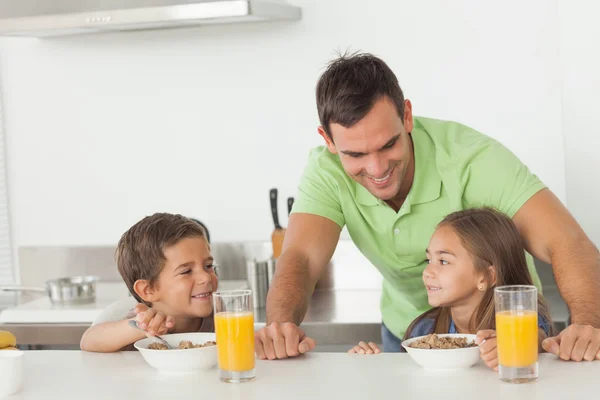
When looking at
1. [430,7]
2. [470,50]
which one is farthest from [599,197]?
[430,7]

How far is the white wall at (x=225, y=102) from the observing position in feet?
11.2

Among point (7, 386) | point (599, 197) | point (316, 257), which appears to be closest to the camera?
point (7, 386)

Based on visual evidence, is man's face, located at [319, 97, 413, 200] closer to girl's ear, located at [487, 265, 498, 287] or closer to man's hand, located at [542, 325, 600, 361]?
girl's ear, located at [487, 265, 498, 287]

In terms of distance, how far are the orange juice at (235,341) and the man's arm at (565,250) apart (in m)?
0.71

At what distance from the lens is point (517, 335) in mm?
1569

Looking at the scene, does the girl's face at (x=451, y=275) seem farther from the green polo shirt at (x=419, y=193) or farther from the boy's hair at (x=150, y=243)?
the boy's hair at (x=150, y=243)

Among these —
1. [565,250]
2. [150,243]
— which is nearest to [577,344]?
[565,250]

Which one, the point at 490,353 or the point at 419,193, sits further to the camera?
the point at 419,193

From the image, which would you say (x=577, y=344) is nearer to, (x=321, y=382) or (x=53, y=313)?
(x=321, y=382)

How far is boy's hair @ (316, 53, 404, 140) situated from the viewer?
218 cm

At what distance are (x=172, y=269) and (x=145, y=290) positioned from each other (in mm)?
103

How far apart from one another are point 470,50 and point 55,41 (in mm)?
1802

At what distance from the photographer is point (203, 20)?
10.9 ft

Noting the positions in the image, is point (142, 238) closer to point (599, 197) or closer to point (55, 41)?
point (599, 197)
